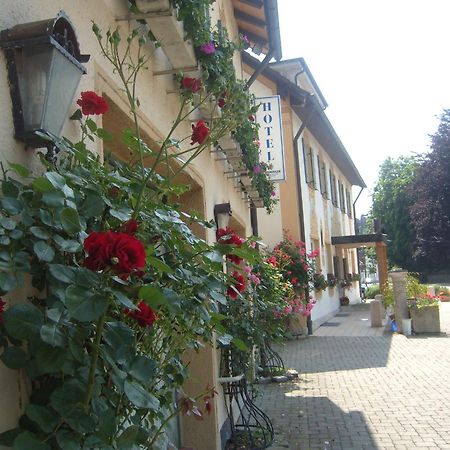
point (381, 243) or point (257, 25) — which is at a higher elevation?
point (257, 25)

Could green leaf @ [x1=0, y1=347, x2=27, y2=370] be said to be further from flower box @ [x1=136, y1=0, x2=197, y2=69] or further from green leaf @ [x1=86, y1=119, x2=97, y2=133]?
flower box @ [x1=136, y1=0, x2=197, y2=69]

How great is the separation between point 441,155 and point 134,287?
38.5 meters

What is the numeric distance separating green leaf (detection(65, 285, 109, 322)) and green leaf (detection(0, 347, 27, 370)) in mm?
257

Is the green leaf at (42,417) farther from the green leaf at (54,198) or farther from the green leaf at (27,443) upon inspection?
the green leaf at (54,198)

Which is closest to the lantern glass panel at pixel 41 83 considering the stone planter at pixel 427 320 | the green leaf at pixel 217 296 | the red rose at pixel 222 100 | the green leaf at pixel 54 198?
the green leaf at pixel 54 198

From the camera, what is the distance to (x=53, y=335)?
3.89 ft

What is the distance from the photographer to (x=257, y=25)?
8.54m

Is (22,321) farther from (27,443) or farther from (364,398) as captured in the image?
(364,398)

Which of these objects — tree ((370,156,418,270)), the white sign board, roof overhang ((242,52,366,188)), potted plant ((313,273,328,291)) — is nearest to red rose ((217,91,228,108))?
the white sign board

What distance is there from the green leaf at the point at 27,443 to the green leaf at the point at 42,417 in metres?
0.04

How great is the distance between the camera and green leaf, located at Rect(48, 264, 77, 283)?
1.22m

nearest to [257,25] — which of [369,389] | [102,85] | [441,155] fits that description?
[369,389]

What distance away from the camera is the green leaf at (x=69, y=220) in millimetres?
1238

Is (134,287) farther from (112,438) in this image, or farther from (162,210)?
(162,210)
